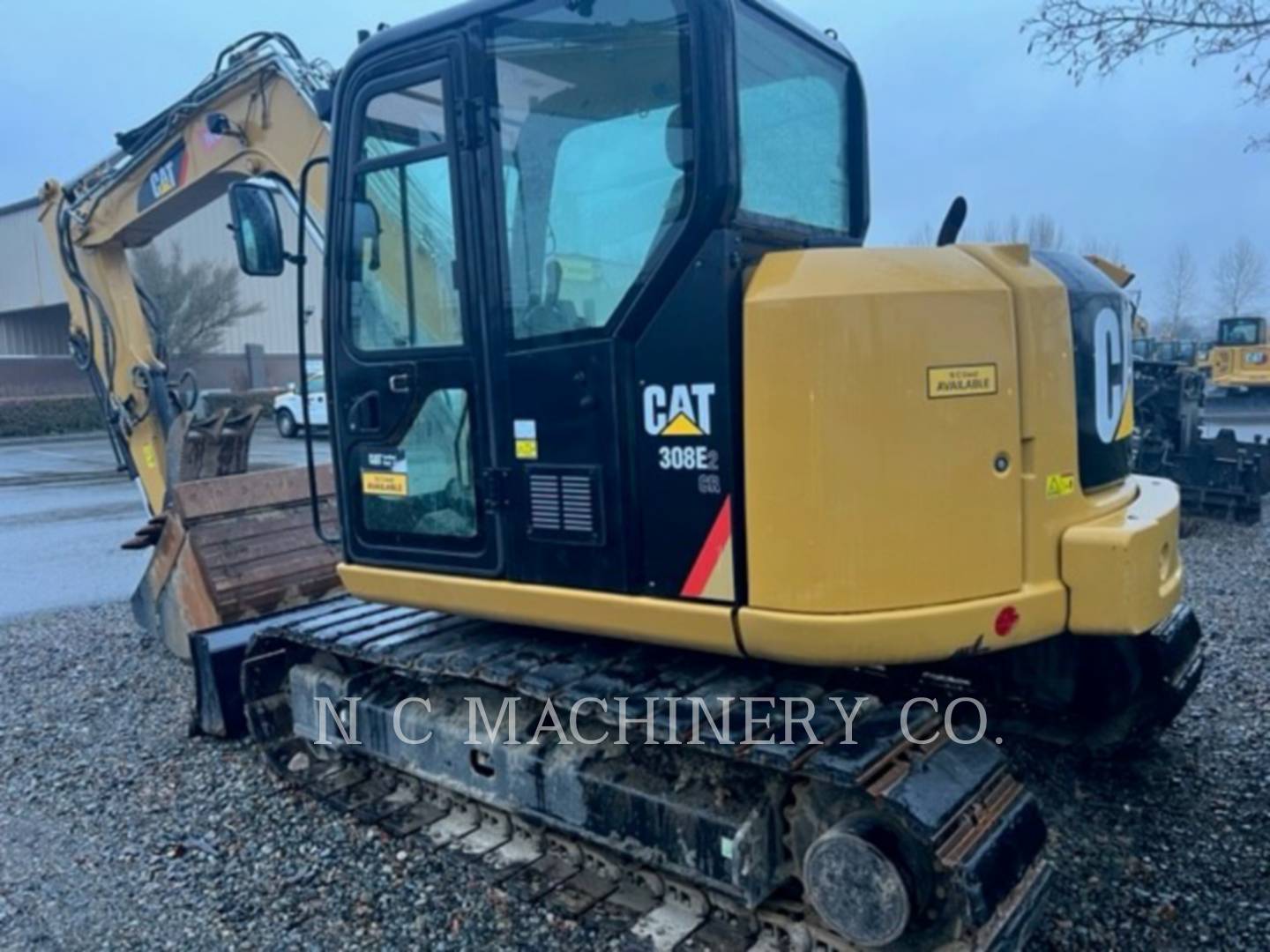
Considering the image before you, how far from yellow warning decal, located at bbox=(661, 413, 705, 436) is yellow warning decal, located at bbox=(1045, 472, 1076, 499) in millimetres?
1030

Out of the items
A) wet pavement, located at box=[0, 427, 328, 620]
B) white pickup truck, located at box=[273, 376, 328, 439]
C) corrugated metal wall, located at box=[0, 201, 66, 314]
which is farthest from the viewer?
corrugated metal wall, located at box=[0, 201, 66, 314]

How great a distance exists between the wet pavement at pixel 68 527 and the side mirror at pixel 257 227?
5.12 metres

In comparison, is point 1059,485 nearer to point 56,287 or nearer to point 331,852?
point 331,852

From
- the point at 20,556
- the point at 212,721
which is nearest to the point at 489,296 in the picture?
the point at 212,721

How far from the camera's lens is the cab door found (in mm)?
3281

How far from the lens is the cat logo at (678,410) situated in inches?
110

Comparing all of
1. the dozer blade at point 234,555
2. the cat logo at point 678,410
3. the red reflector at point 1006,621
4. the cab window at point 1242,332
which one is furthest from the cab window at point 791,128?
the cab window at point 1242,332

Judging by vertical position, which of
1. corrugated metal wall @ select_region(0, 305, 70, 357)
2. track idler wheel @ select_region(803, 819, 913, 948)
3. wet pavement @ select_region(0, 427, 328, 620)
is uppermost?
corrugated metal wall @ select_region(0, 305, 70, 357)

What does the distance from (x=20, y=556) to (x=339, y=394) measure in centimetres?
804

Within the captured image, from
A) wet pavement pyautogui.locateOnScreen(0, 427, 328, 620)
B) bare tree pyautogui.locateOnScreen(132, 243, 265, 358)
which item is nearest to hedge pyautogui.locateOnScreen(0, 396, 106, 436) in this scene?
bare tree pyautogui.locateOnScreen(132, 243, 265, 358)

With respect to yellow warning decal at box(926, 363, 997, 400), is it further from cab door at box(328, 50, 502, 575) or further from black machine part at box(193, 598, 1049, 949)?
cab door at box(328, 50, 502, 575)

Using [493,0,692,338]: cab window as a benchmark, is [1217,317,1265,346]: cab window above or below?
below

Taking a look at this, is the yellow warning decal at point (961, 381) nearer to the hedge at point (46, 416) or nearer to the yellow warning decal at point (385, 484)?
the yellow warning decal at point (385, 484)

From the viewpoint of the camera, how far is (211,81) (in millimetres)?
5438
